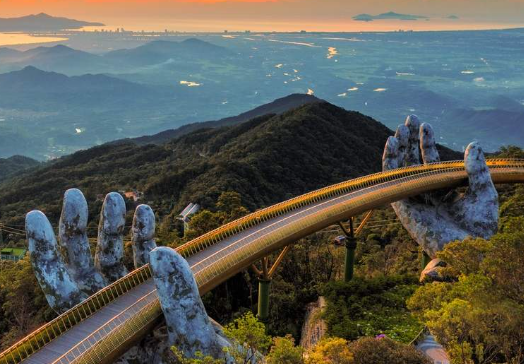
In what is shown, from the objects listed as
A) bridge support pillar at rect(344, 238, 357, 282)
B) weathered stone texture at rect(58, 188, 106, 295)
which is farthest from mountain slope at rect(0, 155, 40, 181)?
weathered stone texture at rect(58, 188, 106, 295)

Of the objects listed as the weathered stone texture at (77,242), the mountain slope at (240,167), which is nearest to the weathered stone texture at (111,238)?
the weathered stone texture at (77,242)

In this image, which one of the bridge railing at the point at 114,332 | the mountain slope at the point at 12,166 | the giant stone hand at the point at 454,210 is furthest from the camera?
the mountain slope at the point at 12,166

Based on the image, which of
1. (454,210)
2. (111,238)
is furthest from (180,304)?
(454,210)

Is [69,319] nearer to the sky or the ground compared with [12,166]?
nearer to the sky

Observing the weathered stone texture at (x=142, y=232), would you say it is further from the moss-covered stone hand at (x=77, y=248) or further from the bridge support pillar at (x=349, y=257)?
the bridge support pillar at (x=349, y=257)

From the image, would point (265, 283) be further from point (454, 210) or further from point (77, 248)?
point (454, 210)

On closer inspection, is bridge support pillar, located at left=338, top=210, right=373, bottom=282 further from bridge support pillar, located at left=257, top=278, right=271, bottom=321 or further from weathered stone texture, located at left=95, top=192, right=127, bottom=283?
weathered stone texture, located at left=95, top=192, right=127, bottom=283
